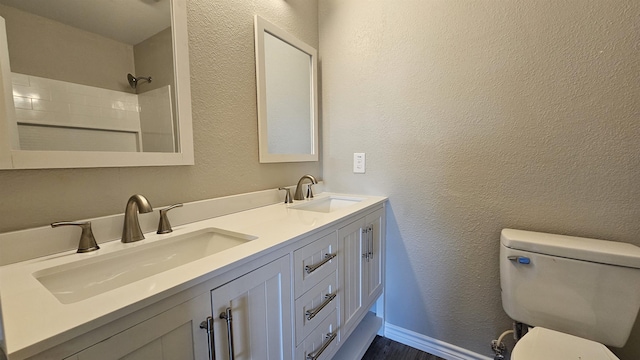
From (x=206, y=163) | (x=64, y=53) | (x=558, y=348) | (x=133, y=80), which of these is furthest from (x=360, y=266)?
(x=64, y=53)

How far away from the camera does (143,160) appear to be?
0.92 meters

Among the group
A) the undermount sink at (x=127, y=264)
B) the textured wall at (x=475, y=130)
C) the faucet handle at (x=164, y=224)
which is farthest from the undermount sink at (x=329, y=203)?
the faucet handle at (x=164, y=224)

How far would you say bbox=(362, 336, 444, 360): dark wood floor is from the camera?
4.77 ft

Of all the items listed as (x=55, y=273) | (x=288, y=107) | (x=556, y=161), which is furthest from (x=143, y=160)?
(x=556, y=161)

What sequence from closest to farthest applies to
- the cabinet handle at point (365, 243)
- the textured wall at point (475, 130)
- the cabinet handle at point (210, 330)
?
the cabinet handle at point (210, 330), the textured wall at point (475, 130), the cabinet handle at point (365, 243)

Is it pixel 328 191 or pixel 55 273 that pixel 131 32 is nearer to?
pixel 55 273

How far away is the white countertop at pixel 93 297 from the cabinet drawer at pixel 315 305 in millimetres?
237

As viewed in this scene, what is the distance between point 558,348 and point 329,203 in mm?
1190

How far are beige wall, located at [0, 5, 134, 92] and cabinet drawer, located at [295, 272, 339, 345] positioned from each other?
98cm

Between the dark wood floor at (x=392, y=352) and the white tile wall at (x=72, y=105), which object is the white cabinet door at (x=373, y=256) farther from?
the white tile wall at (x=72, y=105)

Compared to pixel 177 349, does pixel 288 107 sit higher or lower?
higher

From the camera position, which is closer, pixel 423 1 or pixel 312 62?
pixel 423 1

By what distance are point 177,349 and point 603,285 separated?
1404 millimetres

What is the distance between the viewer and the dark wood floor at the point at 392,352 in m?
1.45
